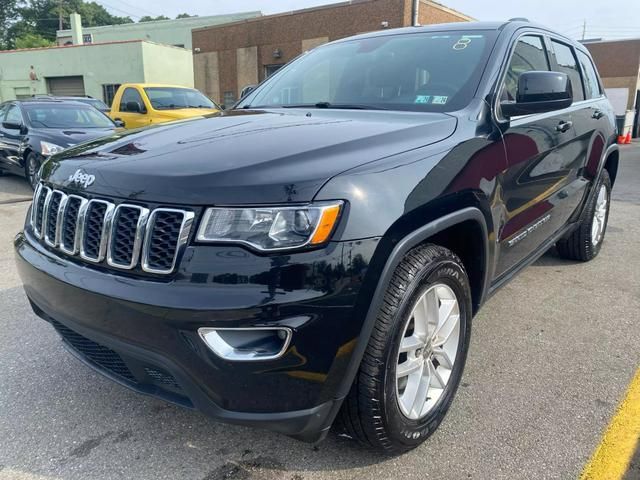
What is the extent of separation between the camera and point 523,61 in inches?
124

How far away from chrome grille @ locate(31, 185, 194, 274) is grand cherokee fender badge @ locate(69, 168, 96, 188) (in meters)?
0.06

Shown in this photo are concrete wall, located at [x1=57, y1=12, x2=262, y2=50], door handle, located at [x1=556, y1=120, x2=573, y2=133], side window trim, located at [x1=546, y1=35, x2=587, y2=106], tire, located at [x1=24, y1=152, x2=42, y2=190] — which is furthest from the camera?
concrete wall, located at [x1=57, y1=12, x2=262, y2=50]

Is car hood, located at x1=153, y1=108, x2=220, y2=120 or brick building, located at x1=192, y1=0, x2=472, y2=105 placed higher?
brick building, located at x1=192, y1=0, x2=472, y2=105

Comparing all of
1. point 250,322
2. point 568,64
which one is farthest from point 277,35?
point 250,322

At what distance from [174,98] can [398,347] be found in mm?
10857

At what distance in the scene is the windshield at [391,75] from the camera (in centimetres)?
280

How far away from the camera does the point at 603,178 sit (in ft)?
15.7

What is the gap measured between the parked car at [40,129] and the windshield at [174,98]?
1.81 metres

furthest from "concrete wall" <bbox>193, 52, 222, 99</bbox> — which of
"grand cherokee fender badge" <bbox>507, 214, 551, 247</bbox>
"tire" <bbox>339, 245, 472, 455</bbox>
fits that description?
"tire" <bbox>339, 245, 472, 455</bbox>

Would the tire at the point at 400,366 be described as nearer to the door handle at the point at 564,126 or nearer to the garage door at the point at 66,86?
the door handle at the point at 564,126

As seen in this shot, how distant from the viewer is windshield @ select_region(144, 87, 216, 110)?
1141 centimetres

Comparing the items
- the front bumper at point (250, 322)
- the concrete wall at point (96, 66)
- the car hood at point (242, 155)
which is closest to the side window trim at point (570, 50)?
the car hood at point (242, 155)

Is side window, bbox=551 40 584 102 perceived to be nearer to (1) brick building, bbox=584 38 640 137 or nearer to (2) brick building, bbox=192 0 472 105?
(2) brick building, bbox=192 0 472 105

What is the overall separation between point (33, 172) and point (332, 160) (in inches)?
329
